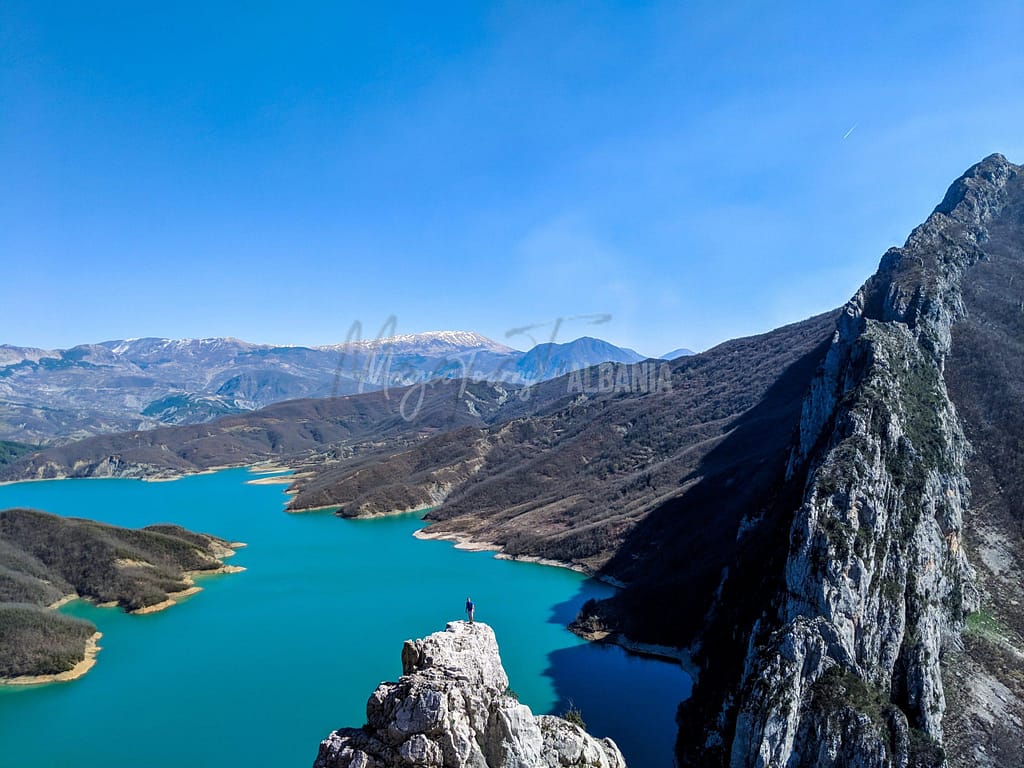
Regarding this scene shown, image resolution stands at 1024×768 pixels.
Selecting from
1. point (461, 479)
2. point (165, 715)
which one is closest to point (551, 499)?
point (461, 479)

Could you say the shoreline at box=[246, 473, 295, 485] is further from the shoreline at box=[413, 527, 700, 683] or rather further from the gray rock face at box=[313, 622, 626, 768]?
the gray rock face at box=[313, 622, 626, 768]

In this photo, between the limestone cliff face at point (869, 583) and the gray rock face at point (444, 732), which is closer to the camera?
the gray rock face at point (444, 732)

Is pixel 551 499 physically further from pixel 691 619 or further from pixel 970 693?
pixel 970 693

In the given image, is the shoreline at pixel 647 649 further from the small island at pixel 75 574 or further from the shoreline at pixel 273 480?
the shoreline at pixel 273 480

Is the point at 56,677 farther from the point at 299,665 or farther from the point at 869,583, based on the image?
the point at 869,583

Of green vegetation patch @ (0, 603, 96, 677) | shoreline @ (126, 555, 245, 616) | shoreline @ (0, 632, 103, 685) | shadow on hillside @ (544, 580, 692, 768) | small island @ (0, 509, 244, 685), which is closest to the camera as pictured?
shadow on hillside @ (544, 580, 692, 768)

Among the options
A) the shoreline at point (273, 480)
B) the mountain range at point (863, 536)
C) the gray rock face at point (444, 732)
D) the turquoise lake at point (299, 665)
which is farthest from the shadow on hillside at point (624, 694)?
the shoreline at point (273, 480)

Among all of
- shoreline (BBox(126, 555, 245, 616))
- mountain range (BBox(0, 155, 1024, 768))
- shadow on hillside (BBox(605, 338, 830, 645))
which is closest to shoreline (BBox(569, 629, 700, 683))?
mountain range (BBox(0, 155, 1024, 768))
